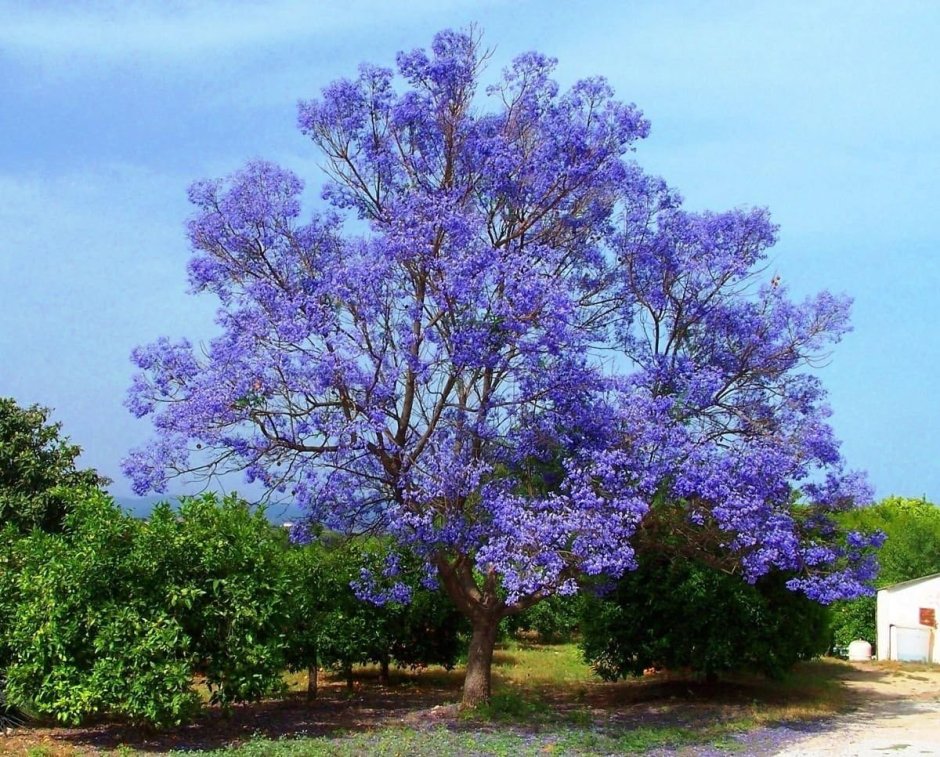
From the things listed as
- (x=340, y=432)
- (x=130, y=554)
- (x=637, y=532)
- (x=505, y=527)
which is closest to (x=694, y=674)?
(x=637, y=532)

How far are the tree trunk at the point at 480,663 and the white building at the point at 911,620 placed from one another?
12606 mm

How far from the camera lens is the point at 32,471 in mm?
19328

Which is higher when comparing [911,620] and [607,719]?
[911,620]

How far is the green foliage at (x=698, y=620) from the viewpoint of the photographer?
59.4 ft

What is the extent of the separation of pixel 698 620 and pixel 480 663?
12.9 ft

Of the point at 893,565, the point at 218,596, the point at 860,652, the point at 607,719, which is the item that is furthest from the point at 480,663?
the point at 893,565

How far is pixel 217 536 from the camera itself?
46.9 ft

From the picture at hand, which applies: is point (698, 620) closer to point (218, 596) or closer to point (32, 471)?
point (218, 596)

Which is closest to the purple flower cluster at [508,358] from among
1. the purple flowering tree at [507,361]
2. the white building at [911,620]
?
the purple flowering tree at [507,361]

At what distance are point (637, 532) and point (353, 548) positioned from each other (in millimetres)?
4940

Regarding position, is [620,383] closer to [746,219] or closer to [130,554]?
[746,219]

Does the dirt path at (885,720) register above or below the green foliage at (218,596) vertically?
below

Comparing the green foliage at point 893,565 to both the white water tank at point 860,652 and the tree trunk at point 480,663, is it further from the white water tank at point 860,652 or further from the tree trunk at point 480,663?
the tree trunk at point 480,663

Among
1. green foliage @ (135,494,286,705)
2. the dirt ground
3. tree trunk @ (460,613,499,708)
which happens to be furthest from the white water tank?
green foliage @ (135,494,286,705)
